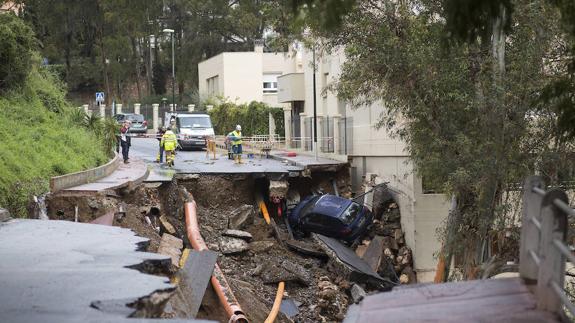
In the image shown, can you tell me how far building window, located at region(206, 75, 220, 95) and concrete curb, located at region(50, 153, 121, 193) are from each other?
132 ft

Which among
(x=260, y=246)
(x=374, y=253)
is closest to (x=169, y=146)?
(x=260, y=246)

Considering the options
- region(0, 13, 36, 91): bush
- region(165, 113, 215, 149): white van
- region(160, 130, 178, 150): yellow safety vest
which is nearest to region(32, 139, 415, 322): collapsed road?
region(160, 130, 178, 150): yellow safety vest

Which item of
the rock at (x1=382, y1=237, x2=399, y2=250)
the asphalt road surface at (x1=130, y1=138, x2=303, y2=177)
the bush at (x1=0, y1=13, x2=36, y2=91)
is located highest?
the bush at (x1=0, y1=13, x2=36, y2=91)

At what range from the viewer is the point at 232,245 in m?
21.7

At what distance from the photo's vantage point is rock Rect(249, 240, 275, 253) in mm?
21922

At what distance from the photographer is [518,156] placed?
44.3 ft

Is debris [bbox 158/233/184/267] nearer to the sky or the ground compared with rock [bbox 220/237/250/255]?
nearer to the sky

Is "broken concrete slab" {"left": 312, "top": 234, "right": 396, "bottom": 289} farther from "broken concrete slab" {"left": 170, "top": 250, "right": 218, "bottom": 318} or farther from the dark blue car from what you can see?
"broken concrete slab" {"left": 170, "top": 250, "right": 218, "bottom": 318}

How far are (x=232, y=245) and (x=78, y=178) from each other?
4863 millimetres

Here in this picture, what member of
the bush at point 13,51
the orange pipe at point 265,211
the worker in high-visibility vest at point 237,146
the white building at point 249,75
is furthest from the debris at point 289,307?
the white building at point 249,75

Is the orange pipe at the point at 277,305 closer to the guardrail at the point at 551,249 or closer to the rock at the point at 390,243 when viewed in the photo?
Answer: the rock at the point at 390,243

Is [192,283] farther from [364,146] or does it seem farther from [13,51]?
[364,146]

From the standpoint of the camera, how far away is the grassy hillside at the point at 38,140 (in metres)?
15.9

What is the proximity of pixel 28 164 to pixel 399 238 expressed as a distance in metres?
11.5
